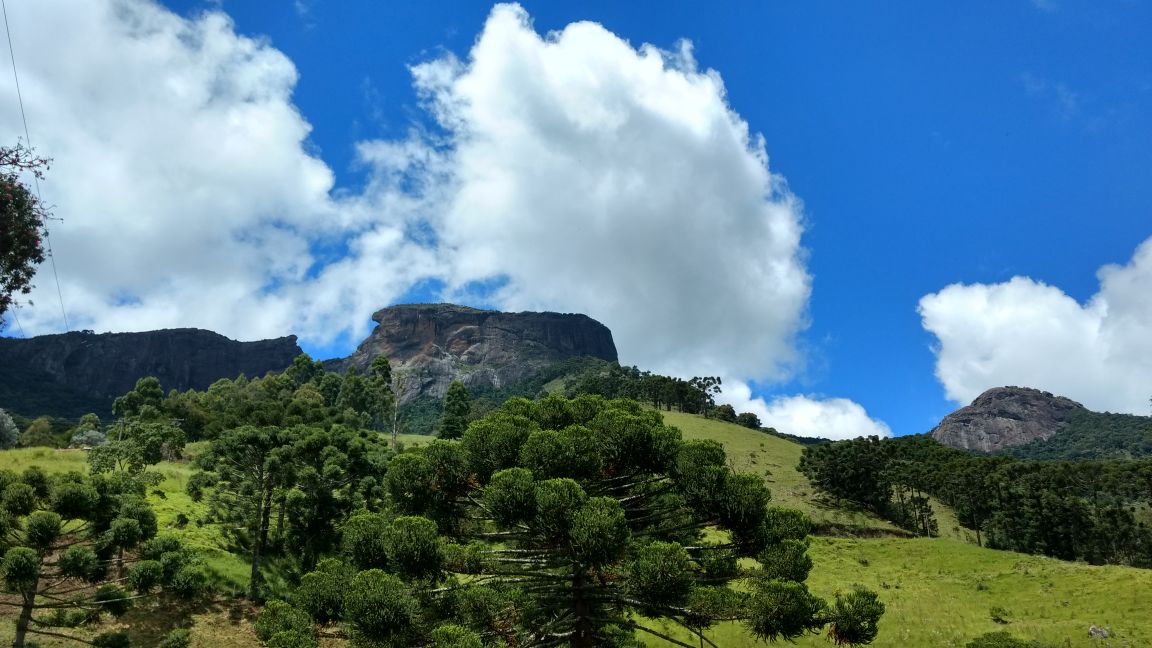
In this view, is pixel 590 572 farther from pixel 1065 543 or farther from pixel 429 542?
pixel 1065 543

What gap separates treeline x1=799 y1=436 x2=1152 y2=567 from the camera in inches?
2621

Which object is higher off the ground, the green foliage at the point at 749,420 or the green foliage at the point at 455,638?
the green foliage at the point at 749,420

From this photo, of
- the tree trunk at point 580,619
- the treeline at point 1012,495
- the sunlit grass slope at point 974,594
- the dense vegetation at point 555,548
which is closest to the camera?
the dense vegetation at point 555,548

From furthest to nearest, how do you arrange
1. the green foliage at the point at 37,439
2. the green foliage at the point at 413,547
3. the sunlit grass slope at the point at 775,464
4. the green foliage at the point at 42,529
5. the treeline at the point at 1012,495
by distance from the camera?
1. the green foliage at the point at 37,439
2. the sunlit grass slope at the point at 775,464
3. the treeline at the point at 1012,495
4. the green foliage at the point at 42,529
5. the green foliage at the point at 413,547

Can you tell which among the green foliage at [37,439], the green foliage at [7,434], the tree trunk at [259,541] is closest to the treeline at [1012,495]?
the tree trunk at [259,541]

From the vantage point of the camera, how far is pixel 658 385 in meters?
122

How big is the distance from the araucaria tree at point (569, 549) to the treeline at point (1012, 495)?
70.5 meters

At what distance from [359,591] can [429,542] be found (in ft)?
5.09

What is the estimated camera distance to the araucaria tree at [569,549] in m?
10.1

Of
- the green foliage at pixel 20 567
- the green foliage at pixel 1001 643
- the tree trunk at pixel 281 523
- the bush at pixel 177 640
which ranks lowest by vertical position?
the bush at pixel 177 640

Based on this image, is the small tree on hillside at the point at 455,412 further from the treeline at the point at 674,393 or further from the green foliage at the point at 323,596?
the green foliage at the point at 323,596

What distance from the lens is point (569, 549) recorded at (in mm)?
10547

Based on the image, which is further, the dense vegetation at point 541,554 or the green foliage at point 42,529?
the green foliage at point 42,529

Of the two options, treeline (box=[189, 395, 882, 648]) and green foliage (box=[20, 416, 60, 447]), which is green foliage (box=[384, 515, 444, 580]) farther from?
green foliage (box=[20, 416, 60, 447])
